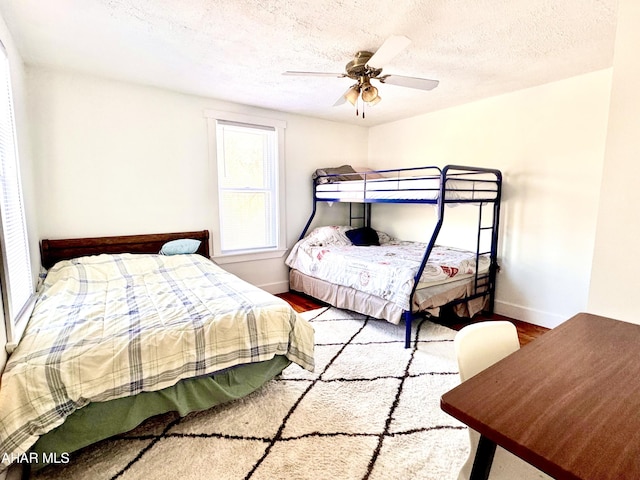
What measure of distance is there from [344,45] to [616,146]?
1641 mm

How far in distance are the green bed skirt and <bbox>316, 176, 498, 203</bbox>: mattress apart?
1.87 metres

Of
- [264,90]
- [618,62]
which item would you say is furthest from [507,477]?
[264,90]

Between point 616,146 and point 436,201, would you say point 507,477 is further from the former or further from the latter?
point 436,201

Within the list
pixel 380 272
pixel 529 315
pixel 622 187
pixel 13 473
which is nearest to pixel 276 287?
pixel 380 272

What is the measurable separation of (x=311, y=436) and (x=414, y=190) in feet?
6.99

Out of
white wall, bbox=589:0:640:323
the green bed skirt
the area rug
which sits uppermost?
white wall, bbox=589:0:640:323

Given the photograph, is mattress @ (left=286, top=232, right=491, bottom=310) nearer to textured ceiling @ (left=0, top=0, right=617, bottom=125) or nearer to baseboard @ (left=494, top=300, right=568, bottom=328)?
baseboard @ (left=494, top=300, right=568, bottom=328)

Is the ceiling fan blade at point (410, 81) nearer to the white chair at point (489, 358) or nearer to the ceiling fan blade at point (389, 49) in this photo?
the ceiling fan blade at point (389, 49)

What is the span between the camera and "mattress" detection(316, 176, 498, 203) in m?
2.77

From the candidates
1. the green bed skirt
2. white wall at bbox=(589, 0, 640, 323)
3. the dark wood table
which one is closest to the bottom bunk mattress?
the green bed skirt

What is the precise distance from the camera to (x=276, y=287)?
4121 mm

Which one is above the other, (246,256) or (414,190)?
(414,190)

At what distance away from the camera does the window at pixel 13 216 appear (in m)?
1.65

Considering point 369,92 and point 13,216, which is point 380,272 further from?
point 13,216
